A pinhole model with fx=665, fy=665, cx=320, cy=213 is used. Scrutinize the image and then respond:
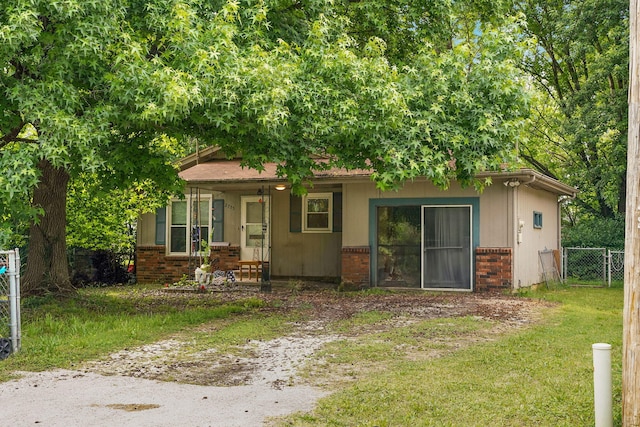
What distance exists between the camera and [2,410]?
5410mm

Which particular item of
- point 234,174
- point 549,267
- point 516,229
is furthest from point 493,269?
point 234,174

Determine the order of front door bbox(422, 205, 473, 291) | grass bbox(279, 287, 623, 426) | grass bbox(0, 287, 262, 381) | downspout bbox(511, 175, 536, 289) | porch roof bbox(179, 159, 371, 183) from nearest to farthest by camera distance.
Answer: grass bbox(279, 287, 623, 426) < grass bbox(0, 287, 262, 381) < downspout bbox(511, 175, 536, 289) < front door bbox(422, 205, 473, 291) < porch roof bbox(179, 159, 371, 183)

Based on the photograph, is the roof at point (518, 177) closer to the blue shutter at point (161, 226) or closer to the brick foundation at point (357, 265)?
the brick foundation at point (357, 265)

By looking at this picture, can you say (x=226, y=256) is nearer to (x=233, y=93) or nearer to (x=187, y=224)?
(x=187, y=224)

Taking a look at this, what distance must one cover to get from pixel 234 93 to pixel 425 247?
7846mm

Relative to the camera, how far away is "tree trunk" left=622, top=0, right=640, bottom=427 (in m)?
4.39

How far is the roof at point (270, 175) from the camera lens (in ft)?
46.0

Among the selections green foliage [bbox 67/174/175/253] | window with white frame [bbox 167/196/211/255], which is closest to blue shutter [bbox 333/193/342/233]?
window with white frame [bbox 167/196/211/255]

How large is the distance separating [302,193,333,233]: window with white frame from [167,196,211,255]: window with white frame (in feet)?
8.56

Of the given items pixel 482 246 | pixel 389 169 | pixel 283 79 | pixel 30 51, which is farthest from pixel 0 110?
pixel 482 246

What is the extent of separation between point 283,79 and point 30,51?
3152mm

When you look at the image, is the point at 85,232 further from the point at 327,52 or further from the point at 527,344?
the point at 527,344

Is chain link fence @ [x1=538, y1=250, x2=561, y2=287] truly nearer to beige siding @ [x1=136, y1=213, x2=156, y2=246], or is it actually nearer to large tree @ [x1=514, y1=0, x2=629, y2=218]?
large tree @ [x1=514, y1=0, x2=629, y2=218]

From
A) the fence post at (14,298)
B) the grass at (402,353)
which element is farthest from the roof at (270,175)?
the fence post at (14,298)
